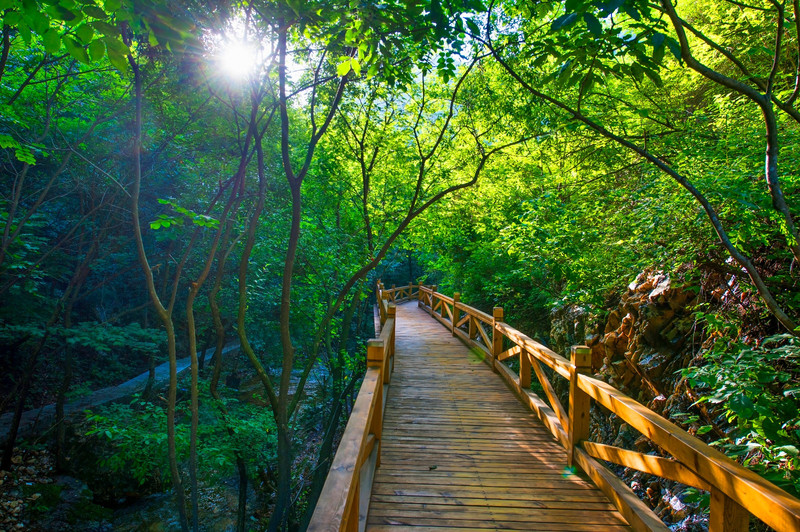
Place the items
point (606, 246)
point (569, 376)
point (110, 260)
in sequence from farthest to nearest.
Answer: point (110, 260), point (606, 246), point (569, 376)

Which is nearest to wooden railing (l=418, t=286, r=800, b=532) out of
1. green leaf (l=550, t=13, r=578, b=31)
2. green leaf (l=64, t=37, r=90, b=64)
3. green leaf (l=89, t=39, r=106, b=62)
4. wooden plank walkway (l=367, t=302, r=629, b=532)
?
wooden plank walkway (l=367, t=302, r=629, b=532)

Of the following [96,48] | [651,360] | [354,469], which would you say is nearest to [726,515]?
[354,469]

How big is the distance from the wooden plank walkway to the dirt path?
333 inches

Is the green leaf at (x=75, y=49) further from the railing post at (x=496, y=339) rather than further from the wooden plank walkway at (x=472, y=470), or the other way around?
the railing post at (x=496, y=339)

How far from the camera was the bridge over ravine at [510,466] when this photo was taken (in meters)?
1.61

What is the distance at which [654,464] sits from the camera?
7.22ft

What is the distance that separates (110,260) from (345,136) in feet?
22.6

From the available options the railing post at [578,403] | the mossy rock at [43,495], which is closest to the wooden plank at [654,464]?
the railing post at [578,403]

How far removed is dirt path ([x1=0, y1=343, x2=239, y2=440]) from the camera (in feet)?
28.2

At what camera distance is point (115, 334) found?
25.4 feet

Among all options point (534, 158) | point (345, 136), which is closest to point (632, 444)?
point (534, 158)

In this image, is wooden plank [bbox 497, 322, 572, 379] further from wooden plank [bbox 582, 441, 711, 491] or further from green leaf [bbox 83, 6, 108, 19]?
green leaf [bbox 83, 6, 108, 19]

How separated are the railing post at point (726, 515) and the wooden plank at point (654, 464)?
61mm

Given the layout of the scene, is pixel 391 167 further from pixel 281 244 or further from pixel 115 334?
pixel 115 334
